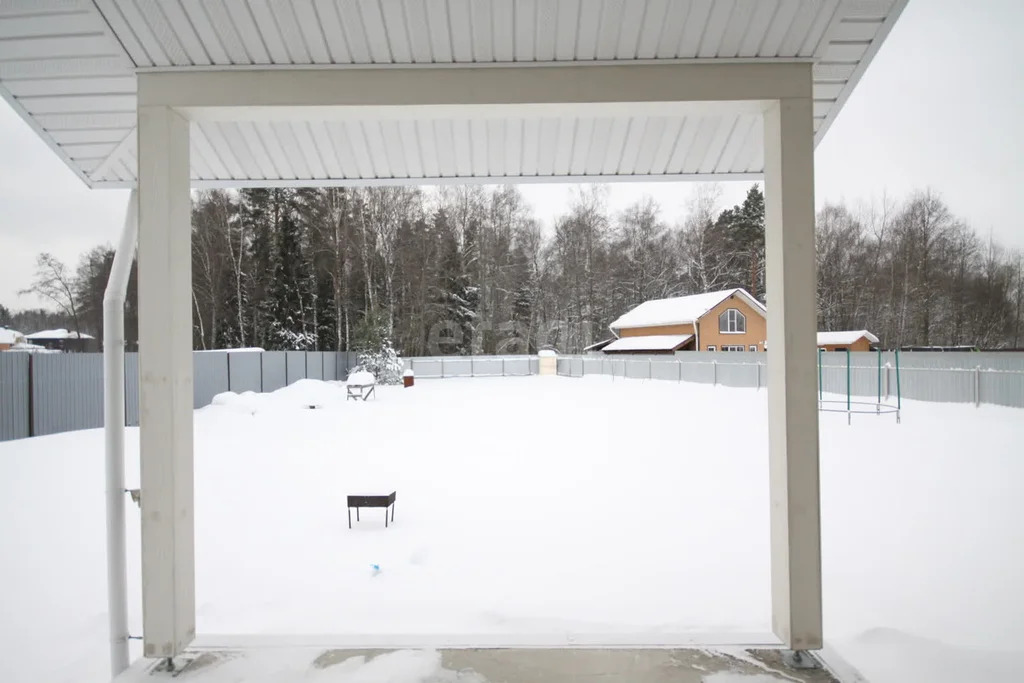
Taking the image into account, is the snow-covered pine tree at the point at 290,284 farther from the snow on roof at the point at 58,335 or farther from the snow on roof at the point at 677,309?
the snow on roof at the point at 677,309

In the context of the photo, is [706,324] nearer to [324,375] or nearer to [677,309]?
[677,309]

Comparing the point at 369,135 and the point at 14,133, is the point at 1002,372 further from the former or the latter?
the point at 14,133

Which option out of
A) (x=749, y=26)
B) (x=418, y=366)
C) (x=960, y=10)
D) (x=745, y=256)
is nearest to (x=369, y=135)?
(x=749, y=26)

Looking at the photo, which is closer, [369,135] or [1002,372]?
[369,135]

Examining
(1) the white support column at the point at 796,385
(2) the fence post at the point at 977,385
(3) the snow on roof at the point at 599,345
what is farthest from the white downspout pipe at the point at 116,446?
(3) the snow on roof at the point at 599,345

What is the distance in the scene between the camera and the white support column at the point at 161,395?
2.57 metres

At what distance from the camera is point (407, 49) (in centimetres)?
258

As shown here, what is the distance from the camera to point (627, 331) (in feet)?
99.5

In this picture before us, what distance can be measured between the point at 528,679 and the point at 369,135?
2662 millimetres

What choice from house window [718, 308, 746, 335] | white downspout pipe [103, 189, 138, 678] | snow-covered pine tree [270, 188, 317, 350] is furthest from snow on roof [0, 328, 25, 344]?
house window [718, 308, 746, 335]

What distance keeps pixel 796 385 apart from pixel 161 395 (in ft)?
8.77

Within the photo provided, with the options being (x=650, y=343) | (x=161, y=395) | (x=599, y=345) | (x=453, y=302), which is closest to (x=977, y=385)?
(x=161, y=395)

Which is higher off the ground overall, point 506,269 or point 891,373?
point 506,269

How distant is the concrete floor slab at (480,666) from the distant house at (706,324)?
24436 millimetres
